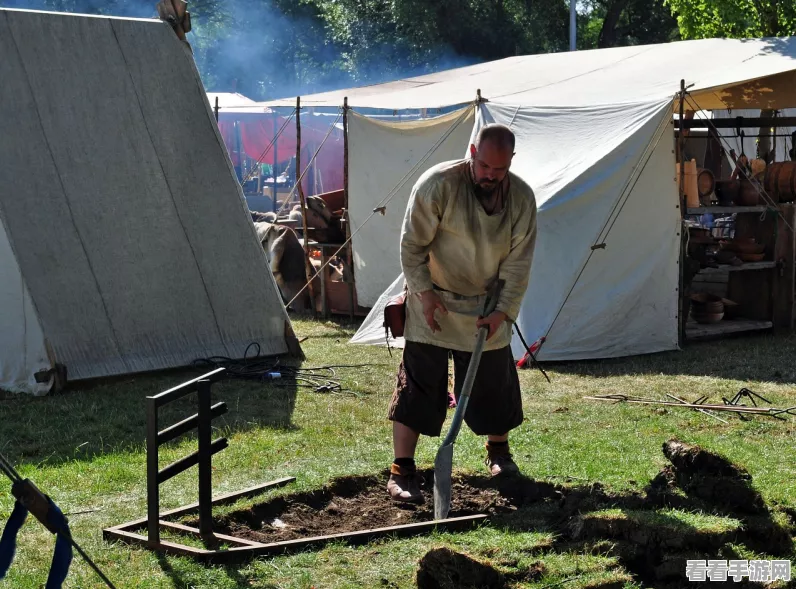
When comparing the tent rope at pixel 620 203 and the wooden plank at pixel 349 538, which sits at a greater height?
the tent rope at pixel 620 203

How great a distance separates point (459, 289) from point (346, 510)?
3.63ft

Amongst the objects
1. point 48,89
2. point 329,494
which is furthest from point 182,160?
point 329,494

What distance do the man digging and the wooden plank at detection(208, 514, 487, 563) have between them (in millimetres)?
448

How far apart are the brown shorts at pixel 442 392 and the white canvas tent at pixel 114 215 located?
3.48m

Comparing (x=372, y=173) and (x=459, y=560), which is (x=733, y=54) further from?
(x=459, y=560)

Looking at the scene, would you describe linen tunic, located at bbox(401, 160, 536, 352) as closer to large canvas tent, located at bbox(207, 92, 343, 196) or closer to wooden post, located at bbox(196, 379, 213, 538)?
wooden post, located at bbox(196, 379, 213, 538)

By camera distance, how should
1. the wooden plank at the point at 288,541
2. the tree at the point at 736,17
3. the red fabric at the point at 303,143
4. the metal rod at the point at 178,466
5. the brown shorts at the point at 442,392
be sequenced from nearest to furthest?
1. the wooden plank at the point at 288,541
2. the metal rod at the point at 178,466
3. the brown shorts at the point at 442,392
4. the tree at the point at 736,17
5. the red fabric at the point at 303,143

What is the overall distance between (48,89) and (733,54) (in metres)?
6.35

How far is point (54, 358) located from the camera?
7383mm

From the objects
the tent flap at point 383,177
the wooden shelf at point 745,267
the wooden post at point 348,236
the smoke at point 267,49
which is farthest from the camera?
the smoke at point 267,49

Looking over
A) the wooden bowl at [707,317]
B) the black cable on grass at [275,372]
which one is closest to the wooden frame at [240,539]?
the black cable on grass at [275,372]

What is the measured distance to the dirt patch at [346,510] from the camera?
446 centimetres

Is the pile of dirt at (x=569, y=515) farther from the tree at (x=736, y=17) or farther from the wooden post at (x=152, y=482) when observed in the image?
the tree at (x=736, y=17)

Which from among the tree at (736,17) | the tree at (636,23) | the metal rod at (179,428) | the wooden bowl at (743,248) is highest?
the tree at (636,23)
